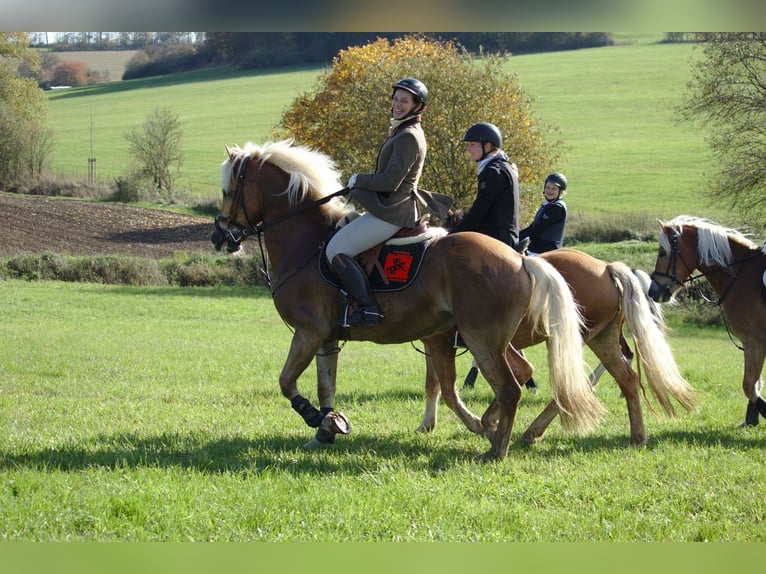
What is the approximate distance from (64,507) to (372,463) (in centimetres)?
251

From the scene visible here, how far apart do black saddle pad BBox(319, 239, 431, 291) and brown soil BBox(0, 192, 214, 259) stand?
21113 millimetres

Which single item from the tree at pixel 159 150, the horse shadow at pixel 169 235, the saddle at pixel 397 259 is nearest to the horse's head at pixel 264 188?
the saddle at pixel 397 259

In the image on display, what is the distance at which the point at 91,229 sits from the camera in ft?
93.8

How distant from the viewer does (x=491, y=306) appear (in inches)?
260

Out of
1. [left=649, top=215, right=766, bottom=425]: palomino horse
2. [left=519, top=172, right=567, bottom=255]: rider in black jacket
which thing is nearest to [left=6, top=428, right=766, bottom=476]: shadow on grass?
[left=649, top=215, right=766, bottom=425]: palomino horse

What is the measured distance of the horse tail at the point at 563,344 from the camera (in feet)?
21.7

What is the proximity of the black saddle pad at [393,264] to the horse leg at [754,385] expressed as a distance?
173 inches

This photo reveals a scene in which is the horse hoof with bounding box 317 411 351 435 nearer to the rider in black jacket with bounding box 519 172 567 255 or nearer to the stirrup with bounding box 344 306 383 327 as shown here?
the stirrup with bounding box 344 306 383 327

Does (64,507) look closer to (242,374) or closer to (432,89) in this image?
(242,374)

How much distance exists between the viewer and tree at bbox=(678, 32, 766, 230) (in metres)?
26.2

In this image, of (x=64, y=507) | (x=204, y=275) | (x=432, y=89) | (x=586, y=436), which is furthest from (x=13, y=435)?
(x=432, y=89)

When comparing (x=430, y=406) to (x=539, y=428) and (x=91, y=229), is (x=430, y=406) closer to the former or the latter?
(x=539, y=428)

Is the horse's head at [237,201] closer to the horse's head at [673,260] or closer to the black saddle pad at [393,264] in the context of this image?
the black saddle pad at [393,264]

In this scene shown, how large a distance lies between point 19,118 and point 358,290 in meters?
32.6
